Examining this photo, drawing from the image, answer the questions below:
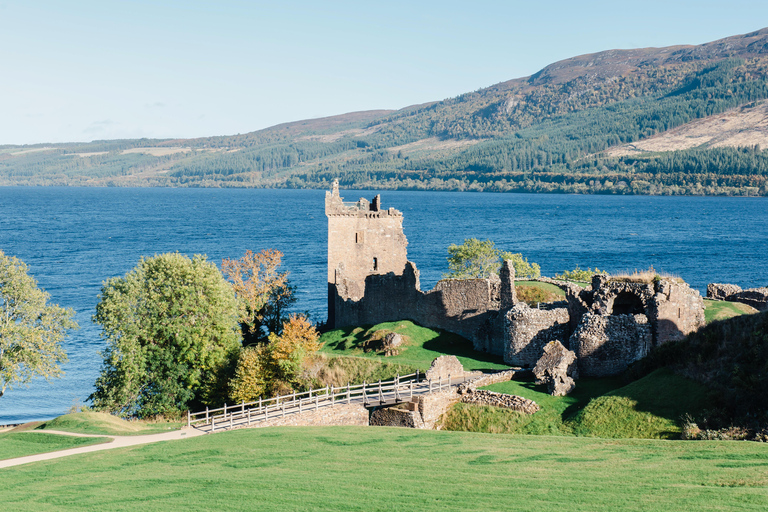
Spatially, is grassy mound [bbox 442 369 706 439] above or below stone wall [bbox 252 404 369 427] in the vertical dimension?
above

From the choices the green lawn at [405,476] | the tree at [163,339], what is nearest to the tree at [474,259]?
the tree at [163,339]

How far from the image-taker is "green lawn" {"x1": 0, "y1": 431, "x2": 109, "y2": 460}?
29203mm

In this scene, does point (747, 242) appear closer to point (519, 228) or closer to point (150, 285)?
point (519, 228)

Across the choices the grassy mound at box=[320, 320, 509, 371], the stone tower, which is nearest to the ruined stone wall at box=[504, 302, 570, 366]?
the grassy mound at box=[320, 320, 509, 371]

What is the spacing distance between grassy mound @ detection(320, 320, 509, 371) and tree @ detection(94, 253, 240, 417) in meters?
6.96

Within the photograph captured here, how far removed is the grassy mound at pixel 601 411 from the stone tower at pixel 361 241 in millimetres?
24932

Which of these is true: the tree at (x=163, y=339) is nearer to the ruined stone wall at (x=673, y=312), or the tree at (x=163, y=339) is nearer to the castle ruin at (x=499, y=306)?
the castle ruin at (x=499, y=306)

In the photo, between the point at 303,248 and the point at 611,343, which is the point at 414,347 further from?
the point at 303,248

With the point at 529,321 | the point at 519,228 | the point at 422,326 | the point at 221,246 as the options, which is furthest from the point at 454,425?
the point at 519,228

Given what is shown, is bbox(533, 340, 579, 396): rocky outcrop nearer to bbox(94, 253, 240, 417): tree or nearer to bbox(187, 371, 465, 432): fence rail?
bbox(187, 371, 465, 432): fence rail

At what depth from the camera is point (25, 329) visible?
132 feet

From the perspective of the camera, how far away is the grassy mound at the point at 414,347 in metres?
40.9

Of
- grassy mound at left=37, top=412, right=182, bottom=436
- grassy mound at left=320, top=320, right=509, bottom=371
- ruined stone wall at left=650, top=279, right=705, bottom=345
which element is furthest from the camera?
grassy mound at left=320, top=320, right=509, bottom=371

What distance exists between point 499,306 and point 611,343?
10244 millimetres
